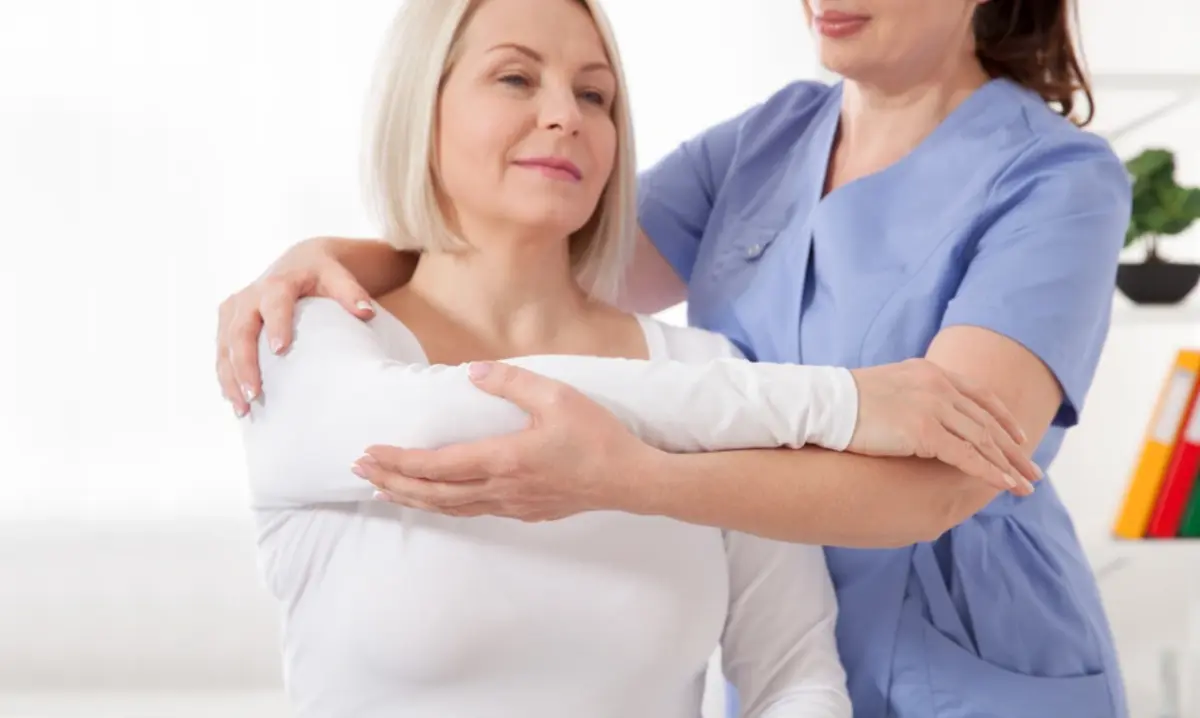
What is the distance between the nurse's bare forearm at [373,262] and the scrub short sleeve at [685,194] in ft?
1.01

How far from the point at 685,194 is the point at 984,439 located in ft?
1.98

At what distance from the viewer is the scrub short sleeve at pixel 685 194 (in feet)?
5.05

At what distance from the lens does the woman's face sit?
1231mm

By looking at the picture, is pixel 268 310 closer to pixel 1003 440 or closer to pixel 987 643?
pixel 1003 440

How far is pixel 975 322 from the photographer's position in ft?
3.76

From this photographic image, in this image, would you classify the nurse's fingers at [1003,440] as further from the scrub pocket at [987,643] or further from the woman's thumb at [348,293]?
the woman's thumb at [348,293]

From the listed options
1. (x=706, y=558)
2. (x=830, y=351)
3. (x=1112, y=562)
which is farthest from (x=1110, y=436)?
(x=706, y=558)

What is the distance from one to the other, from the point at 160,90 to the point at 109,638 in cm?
97

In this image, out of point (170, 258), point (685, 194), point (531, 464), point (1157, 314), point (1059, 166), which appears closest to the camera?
point (531, 464)

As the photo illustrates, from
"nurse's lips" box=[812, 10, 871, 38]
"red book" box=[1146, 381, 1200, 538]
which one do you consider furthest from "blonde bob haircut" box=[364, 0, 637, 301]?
"red book" box=[1146, 381, 1200, 538]

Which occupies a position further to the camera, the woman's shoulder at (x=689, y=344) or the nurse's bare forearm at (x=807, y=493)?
the woman's shoulder at (x=689, y=344)

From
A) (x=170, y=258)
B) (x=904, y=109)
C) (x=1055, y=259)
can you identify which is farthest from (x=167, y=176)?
(x=1055, y=259)

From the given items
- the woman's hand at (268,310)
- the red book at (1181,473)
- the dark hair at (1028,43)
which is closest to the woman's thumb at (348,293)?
the woman's hand at (268,310)

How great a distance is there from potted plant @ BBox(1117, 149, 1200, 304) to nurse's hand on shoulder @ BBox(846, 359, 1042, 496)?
1119 mm
